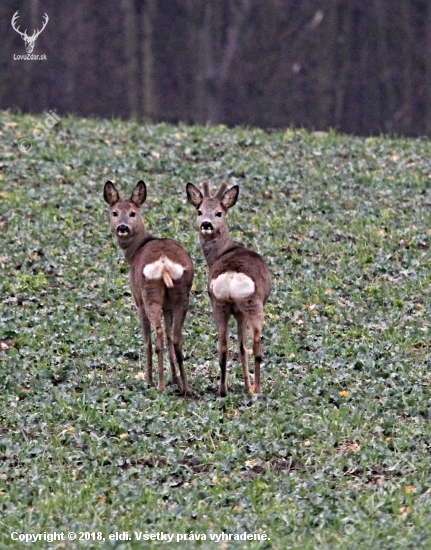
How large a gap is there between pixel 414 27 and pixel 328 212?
765 inches

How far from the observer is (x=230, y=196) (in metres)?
10.4

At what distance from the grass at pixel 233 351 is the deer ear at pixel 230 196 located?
138cm

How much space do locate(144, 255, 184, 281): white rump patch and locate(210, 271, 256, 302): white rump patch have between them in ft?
1.13

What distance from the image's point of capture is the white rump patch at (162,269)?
9.48 metres

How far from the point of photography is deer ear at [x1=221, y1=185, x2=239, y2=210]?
10383 mm

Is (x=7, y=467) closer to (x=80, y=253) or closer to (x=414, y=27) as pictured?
(x=80, y=253)

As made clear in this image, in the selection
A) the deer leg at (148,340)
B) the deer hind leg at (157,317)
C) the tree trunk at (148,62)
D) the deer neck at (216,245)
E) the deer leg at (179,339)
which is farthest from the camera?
the tree trunk at (148,62)

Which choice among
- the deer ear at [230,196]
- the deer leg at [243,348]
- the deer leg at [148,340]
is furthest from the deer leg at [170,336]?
the deer ear at [230,196]

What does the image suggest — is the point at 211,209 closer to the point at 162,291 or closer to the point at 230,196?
the point at 230,196

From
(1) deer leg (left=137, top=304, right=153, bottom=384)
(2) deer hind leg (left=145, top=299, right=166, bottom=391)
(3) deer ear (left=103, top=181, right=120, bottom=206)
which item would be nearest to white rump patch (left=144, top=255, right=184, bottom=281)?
(2) deer hind leg (left=145, top=299, right=166, bottom=391)

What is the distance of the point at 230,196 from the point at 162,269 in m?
1.24

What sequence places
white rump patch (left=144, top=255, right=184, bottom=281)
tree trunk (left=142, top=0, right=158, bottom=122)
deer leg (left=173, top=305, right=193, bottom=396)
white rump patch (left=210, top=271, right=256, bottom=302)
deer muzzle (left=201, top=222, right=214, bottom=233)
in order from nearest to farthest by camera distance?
white rump patch (left=210, top=271, right=256, bottom=302) < white rump patch (left=144, top=255, right=184, bottom=281) < deer leg (left=173, top=305, right=193, bottom=396) < deer muzzle (left=201, top=222, right=214, bottom=233) < tree trunk (left=142, top=0, right=158, bottom=122)

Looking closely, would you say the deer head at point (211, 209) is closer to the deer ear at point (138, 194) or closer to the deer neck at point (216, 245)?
the deer neck at point (216, 245)

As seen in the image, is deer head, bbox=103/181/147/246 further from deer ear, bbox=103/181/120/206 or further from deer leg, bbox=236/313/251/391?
deer leg, bbox=236/313/251/391
